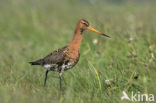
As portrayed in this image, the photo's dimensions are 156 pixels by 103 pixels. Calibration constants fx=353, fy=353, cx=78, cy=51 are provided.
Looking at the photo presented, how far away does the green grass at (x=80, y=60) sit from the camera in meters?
5.01

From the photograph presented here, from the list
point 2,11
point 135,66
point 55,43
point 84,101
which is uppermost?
point 2,11

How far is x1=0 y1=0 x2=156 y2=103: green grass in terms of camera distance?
16.4 feet

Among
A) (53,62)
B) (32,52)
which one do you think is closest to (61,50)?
(53,62)

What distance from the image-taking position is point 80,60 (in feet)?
25.9

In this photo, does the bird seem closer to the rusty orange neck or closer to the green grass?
the rusty orange neck

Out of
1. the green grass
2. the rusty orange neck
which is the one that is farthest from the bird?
the green grass

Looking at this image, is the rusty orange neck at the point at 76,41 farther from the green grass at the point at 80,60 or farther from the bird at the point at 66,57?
the green grass at the point at 80,60

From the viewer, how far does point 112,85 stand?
5.27 m

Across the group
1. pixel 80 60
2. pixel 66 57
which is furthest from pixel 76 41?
pixel 80 60

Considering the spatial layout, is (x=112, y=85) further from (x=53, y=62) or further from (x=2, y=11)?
(x=2, y=11)

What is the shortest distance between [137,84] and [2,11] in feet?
35.0

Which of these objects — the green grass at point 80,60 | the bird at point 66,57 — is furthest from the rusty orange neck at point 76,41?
the green grass at point 80,60

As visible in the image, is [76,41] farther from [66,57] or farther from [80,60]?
[80,60]

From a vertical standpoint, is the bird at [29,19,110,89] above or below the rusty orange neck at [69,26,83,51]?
below
